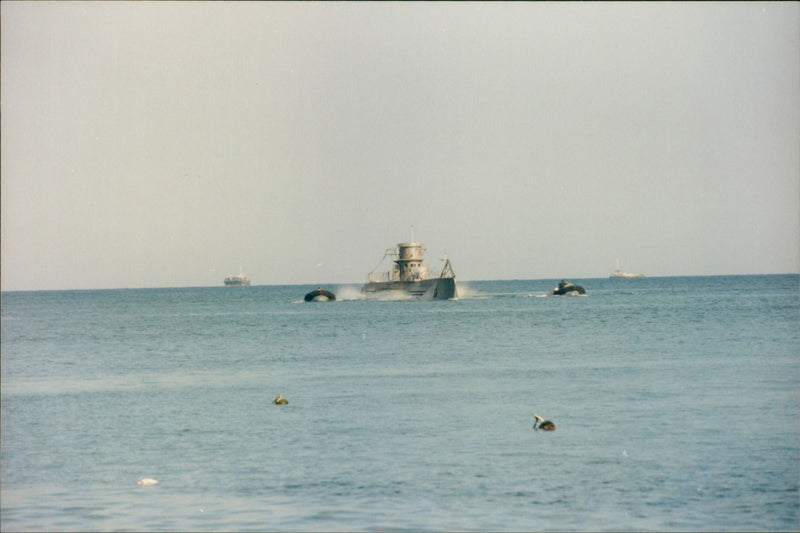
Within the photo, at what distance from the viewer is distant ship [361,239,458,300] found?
436 feet

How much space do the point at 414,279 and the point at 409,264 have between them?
290cm

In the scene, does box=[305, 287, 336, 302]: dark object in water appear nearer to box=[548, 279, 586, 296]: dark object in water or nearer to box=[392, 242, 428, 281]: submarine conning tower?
box=[392, 242, 428, 281]: submarine conning tower

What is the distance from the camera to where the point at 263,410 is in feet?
107

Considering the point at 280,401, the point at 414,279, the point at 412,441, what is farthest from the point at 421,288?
the point at 412,441

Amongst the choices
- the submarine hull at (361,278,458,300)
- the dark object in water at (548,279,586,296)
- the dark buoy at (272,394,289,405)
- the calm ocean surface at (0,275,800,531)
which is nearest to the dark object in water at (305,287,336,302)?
the submarine hull at (361,278,458,300)

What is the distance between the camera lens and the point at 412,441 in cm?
2542

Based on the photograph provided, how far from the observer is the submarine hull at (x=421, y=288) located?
447 ft

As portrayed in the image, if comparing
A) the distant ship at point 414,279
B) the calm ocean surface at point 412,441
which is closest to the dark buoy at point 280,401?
the calm ocean surface at point 412,441

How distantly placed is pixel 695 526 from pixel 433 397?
1820 cm

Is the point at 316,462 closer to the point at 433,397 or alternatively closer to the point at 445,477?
the point at 445,477

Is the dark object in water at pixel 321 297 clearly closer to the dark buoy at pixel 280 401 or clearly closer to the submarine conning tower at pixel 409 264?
Answer: the submarine conning tower at pixel 409 264

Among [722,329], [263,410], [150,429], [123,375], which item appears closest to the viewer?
[150,429]

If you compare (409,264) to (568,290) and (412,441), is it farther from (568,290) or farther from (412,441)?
(412,441)

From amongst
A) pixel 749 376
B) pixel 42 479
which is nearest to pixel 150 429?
pixel 42 479
